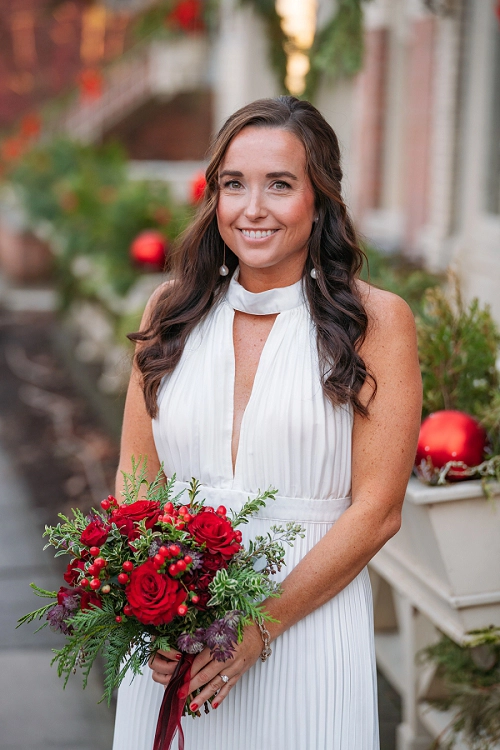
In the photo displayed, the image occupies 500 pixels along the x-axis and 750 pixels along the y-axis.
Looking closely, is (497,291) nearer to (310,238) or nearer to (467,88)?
(467,88)

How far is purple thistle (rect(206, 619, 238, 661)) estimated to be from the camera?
1661 millimetres

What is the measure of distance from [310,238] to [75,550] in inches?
33.3

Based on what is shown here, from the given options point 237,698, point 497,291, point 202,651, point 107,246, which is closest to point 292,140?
point 202,651

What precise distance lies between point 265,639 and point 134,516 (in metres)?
0.38

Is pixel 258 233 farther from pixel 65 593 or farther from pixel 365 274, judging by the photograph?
pixel 365 274

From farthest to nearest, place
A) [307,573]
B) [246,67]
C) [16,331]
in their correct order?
[16,331] < [246,67] < [307,573]

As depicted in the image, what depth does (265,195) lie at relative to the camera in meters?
1.98

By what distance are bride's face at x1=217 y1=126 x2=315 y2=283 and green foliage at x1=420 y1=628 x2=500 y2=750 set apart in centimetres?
129

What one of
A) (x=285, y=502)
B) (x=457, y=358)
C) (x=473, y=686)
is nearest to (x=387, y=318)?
(x=285, y=502)

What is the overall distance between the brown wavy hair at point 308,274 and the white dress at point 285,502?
6cm

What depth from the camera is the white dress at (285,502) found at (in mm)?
2025

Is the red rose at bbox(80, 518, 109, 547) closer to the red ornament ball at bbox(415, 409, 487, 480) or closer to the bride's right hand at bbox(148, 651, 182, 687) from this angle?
the bride's right hand at bbox(148, 651, 182, 687)

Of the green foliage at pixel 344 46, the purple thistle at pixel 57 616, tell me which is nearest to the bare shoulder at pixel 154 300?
the purple thistle at pixel 57 616

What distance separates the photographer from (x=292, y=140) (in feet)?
6.52
